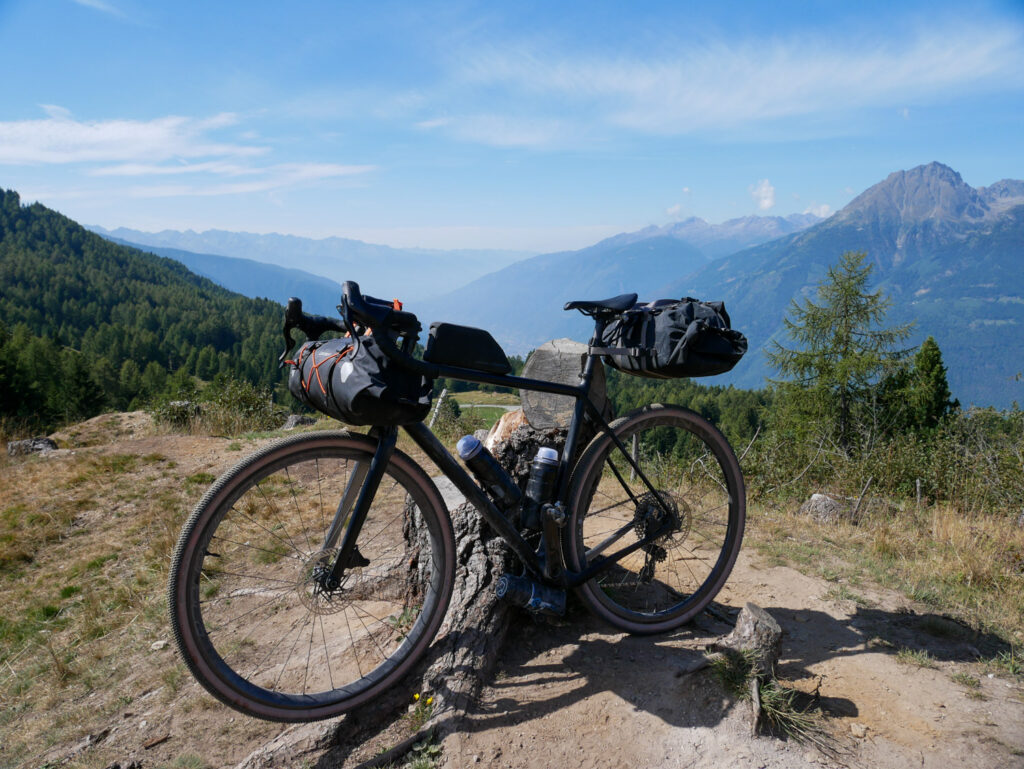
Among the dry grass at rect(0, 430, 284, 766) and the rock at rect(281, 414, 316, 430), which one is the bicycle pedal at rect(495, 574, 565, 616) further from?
the rock at rect(281, 414, 316, 430)

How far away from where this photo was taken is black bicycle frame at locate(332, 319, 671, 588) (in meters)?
2.68

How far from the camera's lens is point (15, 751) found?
10.1 ft

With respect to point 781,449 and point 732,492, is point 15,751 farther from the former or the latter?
point 781,449

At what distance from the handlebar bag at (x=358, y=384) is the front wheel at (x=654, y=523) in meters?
1.08

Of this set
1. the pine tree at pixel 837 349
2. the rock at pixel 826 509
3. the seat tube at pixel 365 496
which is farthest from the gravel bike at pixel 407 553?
the pine tree at pixel 837 349

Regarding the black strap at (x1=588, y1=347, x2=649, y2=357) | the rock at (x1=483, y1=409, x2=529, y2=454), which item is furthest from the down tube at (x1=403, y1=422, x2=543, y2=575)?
the black strap at (x1=588, y1=347, x2=649, y2=357)

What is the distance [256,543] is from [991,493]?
9345 mm

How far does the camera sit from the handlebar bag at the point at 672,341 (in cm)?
304

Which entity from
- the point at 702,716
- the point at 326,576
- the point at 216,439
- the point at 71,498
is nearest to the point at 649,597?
the point at 702,716

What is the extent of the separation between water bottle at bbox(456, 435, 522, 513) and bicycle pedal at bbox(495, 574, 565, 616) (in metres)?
0.38

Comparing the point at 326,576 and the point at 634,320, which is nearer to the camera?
the point at 326,576

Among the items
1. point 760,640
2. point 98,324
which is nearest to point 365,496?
point 760,640

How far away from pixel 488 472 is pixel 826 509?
591 centimetres

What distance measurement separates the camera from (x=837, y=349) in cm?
3000
